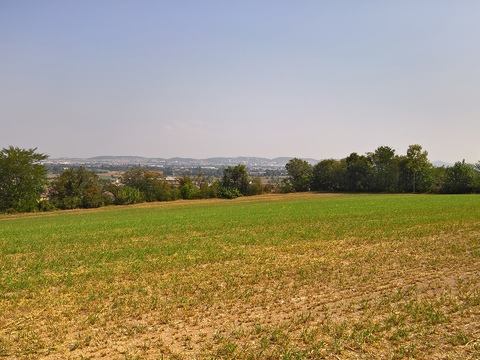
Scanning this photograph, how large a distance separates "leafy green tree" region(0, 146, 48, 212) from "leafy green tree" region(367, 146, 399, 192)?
91.8 meters

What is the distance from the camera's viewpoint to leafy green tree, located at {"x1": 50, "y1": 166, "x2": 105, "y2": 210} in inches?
2670

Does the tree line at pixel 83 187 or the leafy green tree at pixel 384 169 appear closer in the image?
the tree line at pixel 83 187

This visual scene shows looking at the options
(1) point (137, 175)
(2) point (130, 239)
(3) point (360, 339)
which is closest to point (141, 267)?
(2) point (130, 239)

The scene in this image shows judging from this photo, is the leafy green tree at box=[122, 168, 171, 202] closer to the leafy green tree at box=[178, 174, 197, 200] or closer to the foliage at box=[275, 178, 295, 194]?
the leafy green tree at box=[178, 174, 197, 200]

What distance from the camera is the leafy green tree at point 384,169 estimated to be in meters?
81.2

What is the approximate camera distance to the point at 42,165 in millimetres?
65188

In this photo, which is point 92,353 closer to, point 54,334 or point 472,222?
point 54,334

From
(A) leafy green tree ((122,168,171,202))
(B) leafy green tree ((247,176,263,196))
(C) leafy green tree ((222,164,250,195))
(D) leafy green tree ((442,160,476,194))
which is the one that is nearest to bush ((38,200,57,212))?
(A) leafy green tree ((122,168,171,202))

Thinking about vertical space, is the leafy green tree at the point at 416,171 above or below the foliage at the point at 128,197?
above

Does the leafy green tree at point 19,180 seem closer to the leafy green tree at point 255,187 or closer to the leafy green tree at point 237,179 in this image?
the leafy green tree at point 237,179

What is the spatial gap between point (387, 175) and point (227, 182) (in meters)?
50.4

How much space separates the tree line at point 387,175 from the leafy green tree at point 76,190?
59.6 metres

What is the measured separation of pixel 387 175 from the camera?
8244cm

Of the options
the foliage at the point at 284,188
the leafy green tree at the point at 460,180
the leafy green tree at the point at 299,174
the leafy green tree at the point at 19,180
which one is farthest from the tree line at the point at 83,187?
the leafy green tree at the point at 460,180
